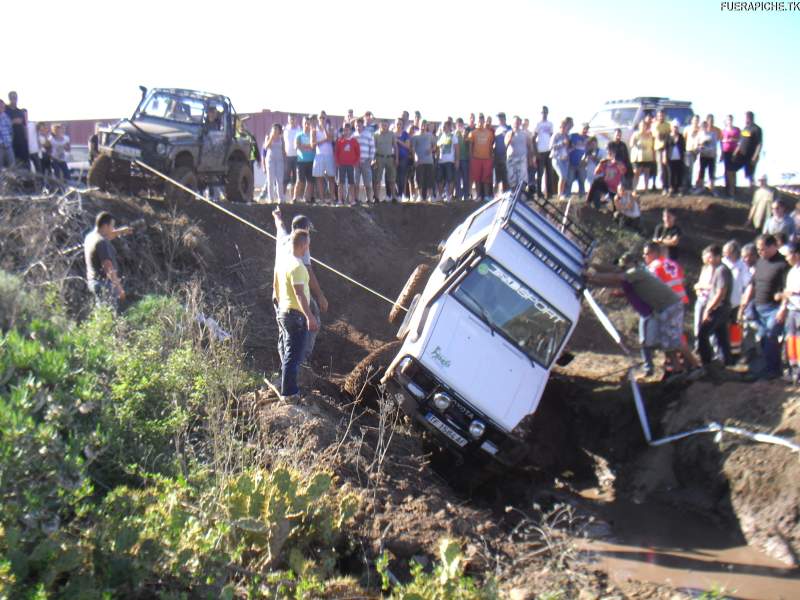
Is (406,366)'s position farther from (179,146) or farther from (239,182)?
(239,182)

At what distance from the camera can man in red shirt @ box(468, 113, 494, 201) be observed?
17.7m

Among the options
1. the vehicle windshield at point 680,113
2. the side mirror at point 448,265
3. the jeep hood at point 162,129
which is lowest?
the side mirror at point 448,265

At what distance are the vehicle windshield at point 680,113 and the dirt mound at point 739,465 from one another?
12114mm

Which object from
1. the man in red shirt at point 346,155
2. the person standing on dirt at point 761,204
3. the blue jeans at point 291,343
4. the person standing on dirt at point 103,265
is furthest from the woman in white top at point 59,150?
the person standing on dirt at point 761,204

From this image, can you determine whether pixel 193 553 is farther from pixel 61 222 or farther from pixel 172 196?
pixel 172 196

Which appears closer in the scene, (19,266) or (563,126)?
(19,266)

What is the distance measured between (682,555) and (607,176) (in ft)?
36.7

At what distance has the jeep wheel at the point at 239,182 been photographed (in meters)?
15.8

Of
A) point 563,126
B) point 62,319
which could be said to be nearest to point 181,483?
point 62,319

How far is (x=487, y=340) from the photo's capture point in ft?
29.3

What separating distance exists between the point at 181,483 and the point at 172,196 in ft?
29.0

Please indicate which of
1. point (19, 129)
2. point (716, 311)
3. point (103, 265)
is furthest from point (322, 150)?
point (716, 311)

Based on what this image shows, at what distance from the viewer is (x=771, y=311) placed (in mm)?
9938

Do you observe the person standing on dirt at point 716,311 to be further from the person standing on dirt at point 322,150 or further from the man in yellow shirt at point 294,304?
the person standing on dirt at point 322,150
